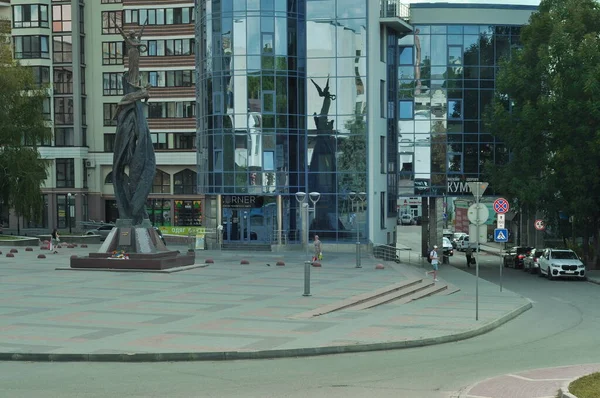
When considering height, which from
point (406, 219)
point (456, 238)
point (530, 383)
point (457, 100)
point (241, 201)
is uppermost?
point (457, 100)

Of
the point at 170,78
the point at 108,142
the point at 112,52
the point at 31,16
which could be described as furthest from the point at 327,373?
the point at 31,16

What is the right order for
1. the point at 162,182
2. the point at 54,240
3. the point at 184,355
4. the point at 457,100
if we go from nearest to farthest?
the point at 184,355 → the point at 457,100 → the point at 54,240 → the point at 162,182

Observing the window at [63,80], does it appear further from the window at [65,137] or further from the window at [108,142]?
the window at [108,142]

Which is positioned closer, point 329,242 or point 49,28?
point 329,242

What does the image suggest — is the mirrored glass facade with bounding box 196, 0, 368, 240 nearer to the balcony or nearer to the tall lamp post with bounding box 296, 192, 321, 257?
the balcony

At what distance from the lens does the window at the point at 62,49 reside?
7819 cm

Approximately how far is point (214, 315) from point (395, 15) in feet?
117

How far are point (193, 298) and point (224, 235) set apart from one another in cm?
2785

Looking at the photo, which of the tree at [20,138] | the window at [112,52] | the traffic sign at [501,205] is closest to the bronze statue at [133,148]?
the traffic sign at [501,205]

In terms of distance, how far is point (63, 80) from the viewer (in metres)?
78.6

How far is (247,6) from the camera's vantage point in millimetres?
52688

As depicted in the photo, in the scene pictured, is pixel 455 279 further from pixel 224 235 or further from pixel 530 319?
pixel 224 235

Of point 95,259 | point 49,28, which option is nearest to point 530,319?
point 95,259

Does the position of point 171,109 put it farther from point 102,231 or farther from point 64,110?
point 102,231
